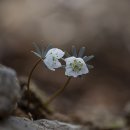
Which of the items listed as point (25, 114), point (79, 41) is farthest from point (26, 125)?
point (79, 41)

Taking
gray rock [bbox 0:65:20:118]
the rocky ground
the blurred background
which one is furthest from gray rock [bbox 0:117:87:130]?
the blurred background

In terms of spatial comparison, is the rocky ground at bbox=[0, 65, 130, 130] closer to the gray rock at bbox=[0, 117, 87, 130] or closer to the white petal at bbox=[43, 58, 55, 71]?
the gray rock at bbox=[0, 117, 87, 130]

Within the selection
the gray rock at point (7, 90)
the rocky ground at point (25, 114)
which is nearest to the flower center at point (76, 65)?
the rocky ground at point (25, 114)

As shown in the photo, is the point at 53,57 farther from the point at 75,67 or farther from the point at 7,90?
the point at 7,90

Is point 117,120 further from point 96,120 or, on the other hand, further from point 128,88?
point 128,88

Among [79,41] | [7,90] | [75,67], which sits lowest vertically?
[7,90]

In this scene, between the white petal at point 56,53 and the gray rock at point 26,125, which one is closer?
the gray rock at point 26,125

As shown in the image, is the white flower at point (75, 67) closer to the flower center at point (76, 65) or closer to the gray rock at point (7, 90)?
the flower center at point (76, 65)
